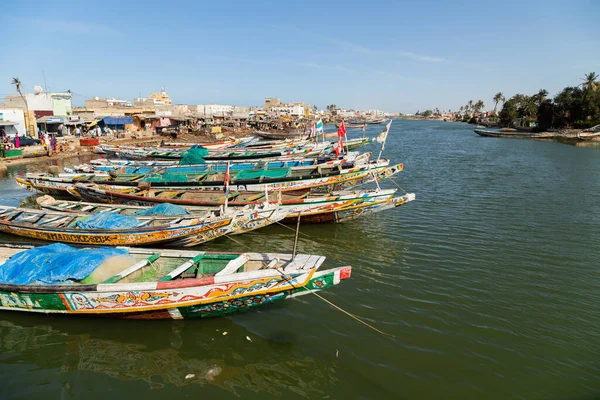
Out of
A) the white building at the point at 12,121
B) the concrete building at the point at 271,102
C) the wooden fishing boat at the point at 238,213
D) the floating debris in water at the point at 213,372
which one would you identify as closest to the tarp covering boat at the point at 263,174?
the wooden fishing boat at the point at 238,213

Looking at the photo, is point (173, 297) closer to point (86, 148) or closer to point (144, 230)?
point (144, 230)

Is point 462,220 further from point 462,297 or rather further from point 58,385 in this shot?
point 58,385

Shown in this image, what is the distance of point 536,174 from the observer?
27109mm

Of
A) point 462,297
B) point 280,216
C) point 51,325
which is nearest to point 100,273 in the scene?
point 51,325

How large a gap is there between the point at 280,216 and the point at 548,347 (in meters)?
8.15

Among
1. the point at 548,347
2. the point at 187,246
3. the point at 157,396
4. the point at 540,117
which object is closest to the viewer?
the point at 157,396

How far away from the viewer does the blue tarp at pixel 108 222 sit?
38.3ft

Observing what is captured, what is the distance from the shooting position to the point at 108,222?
1180 cm

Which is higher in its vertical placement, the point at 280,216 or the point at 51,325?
the point at 280,216

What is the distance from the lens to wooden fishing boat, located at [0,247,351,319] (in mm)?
6781

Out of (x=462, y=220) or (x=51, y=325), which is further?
(x=462, y=220)

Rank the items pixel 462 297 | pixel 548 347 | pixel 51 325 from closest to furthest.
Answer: pixel 548 347, pixel 51 325, pixel 462 297

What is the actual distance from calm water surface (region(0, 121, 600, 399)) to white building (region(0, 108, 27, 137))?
1346 inches

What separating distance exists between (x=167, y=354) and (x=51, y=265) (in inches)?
139
